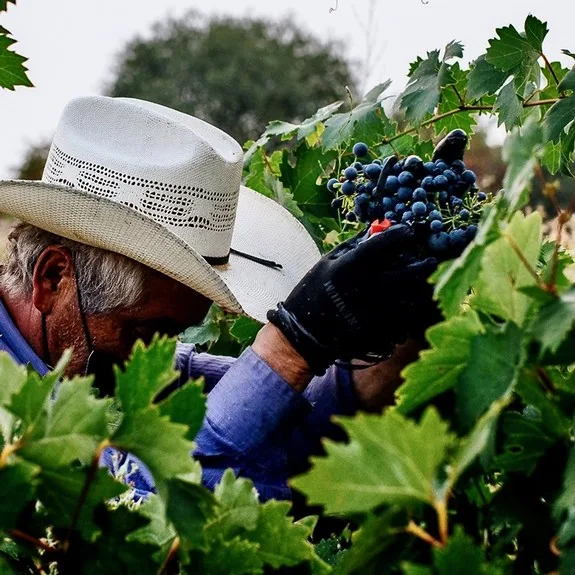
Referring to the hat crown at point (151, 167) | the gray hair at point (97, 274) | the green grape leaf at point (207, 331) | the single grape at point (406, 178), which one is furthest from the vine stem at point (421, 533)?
the green grape leaf at point (207, 331)

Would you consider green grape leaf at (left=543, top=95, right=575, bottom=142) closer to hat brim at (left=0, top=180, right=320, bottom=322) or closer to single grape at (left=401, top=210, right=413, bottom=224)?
single grape at (left=401, top=210, right=413, bottom=224)

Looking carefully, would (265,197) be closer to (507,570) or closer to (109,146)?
(109,146)

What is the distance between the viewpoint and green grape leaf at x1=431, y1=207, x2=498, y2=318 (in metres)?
0.70

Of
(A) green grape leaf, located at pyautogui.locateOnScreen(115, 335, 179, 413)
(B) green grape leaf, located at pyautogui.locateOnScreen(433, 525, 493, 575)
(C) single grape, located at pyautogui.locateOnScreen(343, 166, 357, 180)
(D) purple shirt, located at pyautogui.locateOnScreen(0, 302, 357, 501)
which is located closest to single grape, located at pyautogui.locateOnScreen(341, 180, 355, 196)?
(C) single grape, located at pyautogui.locateOnScreen(343, 166, 357, 180)

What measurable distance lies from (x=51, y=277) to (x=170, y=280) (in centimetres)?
30

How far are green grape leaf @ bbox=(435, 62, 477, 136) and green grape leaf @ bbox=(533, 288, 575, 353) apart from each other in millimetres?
1561

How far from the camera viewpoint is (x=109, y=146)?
206cm

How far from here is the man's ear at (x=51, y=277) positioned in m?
2.11

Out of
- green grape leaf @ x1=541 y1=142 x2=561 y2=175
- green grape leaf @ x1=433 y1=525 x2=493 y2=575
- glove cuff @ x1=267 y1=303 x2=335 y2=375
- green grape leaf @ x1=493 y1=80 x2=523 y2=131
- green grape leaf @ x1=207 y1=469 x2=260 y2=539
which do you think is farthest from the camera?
green grape leaf @ x1=541 y1=142 x2=561 y2=175

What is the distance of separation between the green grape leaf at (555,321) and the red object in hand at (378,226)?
31.9 inches

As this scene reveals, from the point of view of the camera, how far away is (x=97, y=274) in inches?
81.7

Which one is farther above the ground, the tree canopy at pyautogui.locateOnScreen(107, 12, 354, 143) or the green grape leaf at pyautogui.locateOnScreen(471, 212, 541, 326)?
the green grape leaf at pyautogui.locateOnScreen(471, 212, 541, 326)

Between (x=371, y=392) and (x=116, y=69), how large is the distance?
31.5 meters

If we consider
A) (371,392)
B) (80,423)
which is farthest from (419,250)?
(80,423)
